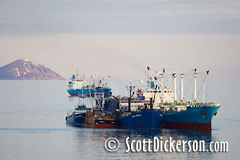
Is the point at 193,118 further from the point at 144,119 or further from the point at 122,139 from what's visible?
the point at 122,139

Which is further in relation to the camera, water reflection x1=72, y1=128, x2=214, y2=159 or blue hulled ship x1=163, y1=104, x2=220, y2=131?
blue hulled ship x1=163, y1=104, x2=220, y2=131

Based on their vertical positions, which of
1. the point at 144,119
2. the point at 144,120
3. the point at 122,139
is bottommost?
the point at 122,139

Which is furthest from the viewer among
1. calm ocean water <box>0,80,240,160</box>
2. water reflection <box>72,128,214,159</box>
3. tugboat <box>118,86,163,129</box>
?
tugboat <box>118,86,163,129</box>

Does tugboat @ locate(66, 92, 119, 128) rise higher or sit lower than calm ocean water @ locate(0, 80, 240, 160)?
higher

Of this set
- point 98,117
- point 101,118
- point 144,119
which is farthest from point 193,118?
point 98,117

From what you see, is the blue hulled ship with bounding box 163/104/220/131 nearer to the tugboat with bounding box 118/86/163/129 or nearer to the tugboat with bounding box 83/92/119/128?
the tugboat with bounding box 118/86/163/129

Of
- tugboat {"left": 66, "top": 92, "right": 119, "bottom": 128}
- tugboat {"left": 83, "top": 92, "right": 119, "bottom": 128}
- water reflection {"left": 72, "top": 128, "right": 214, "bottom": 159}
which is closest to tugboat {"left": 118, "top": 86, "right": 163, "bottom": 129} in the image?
tugboat {"left": 83, "top": 92, "right": 119, "bottom": 128}

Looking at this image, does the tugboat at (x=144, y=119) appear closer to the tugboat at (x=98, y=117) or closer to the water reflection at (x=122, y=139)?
the water reflection at (x=122, y=139)

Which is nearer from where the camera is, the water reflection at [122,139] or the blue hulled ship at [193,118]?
the water reflection at [122,139]

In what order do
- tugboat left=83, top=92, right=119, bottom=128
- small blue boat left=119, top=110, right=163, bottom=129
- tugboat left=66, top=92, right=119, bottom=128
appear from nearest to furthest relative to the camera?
small blue boat left=119, top=110, right=163, bottom=129, tugboat left=83, top=92, right=119, bottom=128, tugboat left=66, top=92, right=119, bottom=128

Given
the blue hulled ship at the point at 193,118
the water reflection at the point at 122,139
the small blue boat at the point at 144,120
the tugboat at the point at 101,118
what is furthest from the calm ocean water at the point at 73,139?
the tugboat at the point at 101,118

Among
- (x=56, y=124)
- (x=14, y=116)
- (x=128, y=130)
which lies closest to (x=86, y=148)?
(x=128, y=130)

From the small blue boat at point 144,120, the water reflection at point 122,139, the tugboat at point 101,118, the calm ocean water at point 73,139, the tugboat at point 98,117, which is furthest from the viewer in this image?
the tugboat at point 98,117

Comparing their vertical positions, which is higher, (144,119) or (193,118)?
(193,118)
